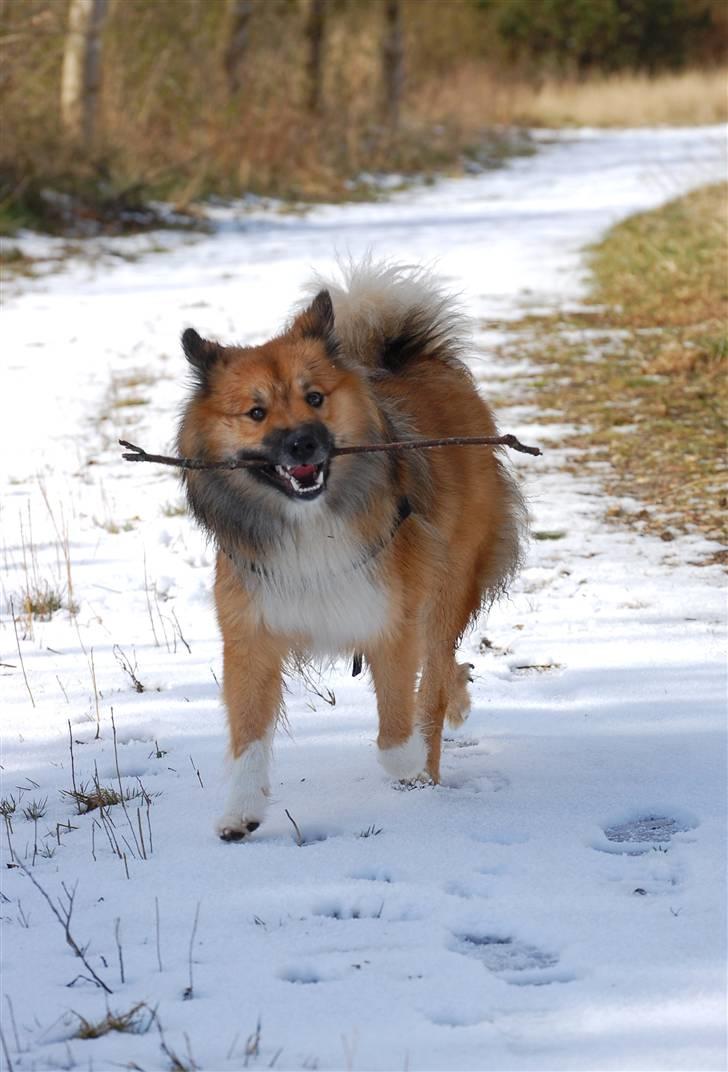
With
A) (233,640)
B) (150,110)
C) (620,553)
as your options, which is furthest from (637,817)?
Result: (150,110)

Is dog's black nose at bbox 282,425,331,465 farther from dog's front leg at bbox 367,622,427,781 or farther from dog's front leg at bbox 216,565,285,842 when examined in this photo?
dog's front leg at bbox 367,622,427,781

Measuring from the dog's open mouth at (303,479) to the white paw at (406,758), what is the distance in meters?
0.71

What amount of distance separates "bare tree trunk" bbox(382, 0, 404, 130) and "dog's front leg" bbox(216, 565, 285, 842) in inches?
777

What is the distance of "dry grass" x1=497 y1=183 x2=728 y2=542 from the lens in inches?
232

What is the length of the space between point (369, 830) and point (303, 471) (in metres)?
0.87

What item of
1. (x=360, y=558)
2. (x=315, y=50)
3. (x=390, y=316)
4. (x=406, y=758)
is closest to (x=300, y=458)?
(x=360, y=558)

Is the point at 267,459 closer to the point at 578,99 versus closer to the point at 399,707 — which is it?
the point at 399,707

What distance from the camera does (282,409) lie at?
3162mm

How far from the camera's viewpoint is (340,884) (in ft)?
9.33

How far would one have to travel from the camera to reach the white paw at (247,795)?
313 cm

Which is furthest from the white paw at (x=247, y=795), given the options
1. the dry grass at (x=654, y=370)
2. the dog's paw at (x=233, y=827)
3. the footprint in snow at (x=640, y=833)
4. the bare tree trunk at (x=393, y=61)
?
the bare tree trunk at (x=393, y=61)

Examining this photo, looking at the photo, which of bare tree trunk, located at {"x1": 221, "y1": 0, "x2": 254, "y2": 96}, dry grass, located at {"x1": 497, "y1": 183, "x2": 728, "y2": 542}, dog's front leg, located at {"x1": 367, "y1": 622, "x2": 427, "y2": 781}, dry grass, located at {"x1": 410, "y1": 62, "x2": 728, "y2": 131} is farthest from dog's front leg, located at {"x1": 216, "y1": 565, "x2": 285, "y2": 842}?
dry grass, located at {"x1": 410, "y1": 62, "x2": 728, "y2": 131}

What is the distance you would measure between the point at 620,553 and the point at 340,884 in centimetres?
256

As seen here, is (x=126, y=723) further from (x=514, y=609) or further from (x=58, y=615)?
(x=514, y=609)
